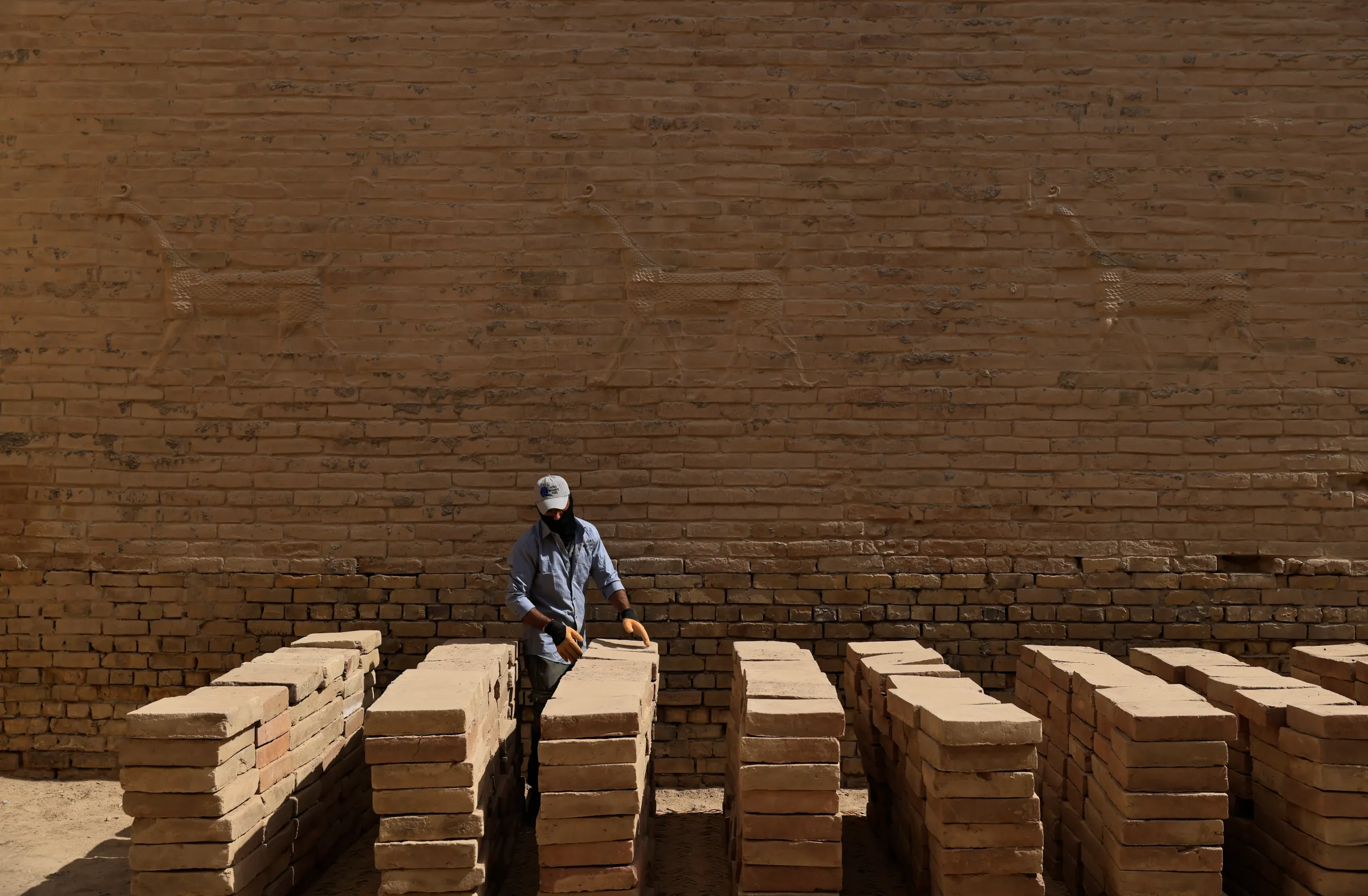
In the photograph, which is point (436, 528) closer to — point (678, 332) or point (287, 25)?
point (678, 332)

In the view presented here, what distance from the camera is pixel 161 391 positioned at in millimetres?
5812

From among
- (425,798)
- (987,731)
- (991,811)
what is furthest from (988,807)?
(425,798)

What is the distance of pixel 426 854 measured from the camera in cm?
358

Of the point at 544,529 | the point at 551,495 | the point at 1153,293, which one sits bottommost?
the point at 544,529

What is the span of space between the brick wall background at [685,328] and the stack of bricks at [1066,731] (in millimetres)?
895

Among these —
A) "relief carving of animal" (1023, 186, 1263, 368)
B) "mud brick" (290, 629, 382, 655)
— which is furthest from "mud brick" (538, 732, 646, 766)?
"relief carving of animal" (1023, 186, 1263, 368)

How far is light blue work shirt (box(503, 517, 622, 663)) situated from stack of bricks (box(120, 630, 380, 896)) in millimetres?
967

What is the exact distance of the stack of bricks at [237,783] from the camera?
3.62m

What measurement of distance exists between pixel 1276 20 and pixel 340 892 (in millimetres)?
6938

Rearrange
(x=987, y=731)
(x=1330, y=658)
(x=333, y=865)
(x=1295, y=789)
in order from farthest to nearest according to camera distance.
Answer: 1. (x=1330, y=658)
2. (x=333, y=865)
3. (x=1295, y=789)
4. (x=987, y=731)

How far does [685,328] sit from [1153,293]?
9.12 feet

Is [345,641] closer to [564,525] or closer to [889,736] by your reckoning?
[564,525]

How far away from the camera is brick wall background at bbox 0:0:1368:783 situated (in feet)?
19.0

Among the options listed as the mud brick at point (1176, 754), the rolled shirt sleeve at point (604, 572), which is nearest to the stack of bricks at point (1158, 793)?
the mud brick at point (1176, 754)
